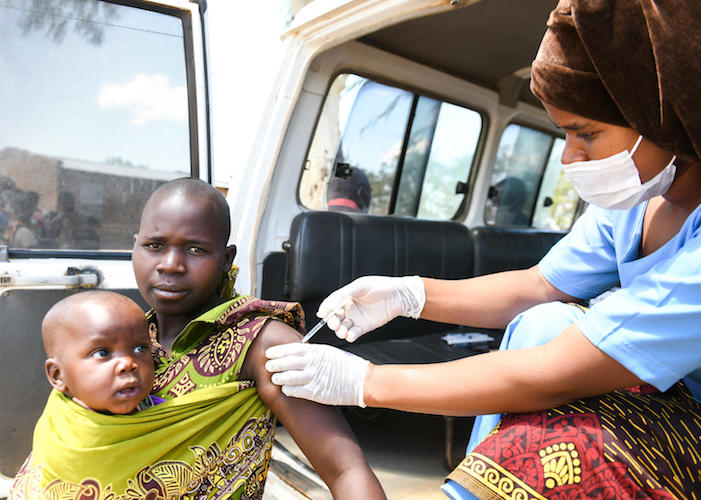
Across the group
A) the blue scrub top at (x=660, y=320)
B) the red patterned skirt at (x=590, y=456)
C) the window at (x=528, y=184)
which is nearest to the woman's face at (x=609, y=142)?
the blue scrub top at (x=660, y=320)

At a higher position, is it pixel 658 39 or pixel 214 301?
pixel 658 39

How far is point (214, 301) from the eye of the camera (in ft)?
4.78

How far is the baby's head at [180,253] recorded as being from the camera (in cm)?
138

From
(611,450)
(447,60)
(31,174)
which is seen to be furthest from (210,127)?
(447,60)

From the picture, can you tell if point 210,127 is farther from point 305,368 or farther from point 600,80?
point 600,80

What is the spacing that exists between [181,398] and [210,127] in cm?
115

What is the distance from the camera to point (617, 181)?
1234 millimetres

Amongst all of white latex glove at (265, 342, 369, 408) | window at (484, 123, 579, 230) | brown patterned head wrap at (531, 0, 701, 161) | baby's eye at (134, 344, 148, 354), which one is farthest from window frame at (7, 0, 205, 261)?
window at (484, 123, 579, 230)

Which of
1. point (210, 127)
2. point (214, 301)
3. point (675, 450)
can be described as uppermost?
point (210, 127)

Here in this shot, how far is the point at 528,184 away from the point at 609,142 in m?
3.44

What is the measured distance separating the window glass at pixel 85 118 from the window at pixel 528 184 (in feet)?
9.36

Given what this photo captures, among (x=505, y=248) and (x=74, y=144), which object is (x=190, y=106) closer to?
(x=74, y=144)

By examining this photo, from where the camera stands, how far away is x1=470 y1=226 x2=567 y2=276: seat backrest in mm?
3496

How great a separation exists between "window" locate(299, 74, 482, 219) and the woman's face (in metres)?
1.89
